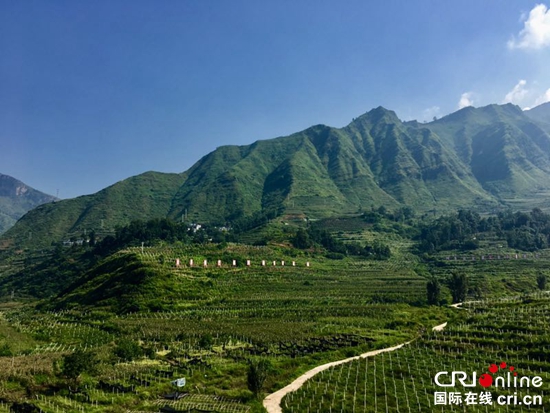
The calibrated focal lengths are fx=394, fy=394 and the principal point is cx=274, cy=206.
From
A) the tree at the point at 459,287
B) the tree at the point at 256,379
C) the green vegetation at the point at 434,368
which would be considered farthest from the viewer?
the tree at the point at 459,287

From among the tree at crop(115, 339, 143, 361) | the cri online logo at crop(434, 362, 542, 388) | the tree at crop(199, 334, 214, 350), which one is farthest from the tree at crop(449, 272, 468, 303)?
the tree at crop(115, 339, 143, 361)

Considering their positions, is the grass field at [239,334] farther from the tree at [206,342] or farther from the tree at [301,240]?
the tree at [301,240]

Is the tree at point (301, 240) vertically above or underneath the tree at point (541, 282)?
above

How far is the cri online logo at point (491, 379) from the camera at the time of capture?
38562 millimetres

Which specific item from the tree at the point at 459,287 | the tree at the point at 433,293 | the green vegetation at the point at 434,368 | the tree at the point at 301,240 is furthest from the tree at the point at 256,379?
the tree at the point at 301,240

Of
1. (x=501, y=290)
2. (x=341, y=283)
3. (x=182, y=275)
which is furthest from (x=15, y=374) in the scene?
(x=501, y=290)

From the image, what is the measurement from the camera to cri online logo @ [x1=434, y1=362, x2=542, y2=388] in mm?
38562

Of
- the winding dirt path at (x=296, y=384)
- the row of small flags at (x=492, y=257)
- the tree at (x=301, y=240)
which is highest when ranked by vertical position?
the tree at (x=301, y=240)

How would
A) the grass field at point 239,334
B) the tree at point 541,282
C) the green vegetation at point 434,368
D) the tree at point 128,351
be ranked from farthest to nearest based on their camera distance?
the tree at point 541,282 < the tree at point 128,351 < the grass field at point 239,334 < the green vegetation at point 434,368

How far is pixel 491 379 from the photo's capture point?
40000mm

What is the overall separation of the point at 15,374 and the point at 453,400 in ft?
143

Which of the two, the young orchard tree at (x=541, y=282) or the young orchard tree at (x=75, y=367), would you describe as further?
the young orchard tree at (x=541, y=282)

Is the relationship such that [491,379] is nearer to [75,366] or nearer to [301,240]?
[75,366]

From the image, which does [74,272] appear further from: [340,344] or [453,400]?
[453,400]
